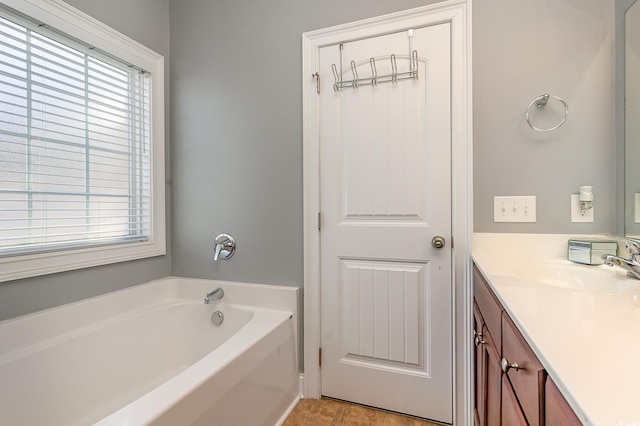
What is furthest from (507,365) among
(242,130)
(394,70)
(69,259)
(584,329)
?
(69,259)

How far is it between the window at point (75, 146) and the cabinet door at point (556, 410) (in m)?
1.89

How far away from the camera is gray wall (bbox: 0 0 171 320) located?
1321mm

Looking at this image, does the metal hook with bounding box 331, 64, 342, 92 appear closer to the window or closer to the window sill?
the window

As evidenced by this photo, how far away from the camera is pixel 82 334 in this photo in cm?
146

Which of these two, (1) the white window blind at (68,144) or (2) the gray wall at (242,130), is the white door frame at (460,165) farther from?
(1) the white window blind at (68,144)

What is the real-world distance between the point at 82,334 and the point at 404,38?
2.23 metres

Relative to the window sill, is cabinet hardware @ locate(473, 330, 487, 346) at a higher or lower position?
lower

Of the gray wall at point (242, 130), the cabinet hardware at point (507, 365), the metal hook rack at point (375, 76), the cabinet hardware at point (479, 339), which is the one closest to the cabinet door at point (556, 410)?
the cabinet hardware at point (507, 365)

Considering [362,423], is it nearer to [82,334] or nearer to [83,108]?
[82,334]

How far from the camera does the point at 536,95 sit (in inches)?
55.5

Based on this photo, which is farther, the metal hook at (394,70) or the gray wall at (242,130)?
the gray wall at (242,130)

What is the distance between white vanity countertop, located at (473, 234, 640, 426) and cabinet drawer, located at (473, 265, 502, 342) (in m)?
0.06

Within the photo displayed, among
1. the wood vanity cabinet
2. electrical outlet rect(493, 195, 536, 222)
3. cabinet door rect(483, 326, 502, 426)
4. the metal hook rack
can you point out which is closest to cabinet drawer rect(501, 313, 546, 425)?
the wood vanity cabinet

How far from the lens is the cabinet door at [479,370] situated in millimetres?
1154
